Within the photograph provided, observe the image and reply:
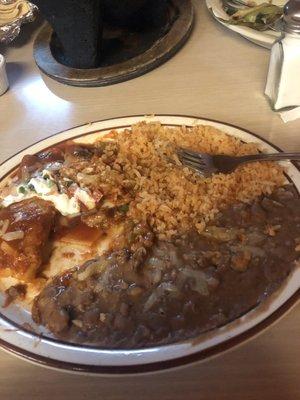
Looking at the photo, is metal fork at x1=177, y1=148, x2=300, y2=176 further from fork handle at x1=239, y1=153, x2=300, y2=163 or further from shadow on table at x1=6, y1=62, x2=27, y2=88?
shadow on table at x1=6, y1=62, x2=27, y2=88

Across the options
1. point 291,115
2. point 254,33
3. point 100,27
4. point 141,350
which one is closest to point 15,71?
point 100,27

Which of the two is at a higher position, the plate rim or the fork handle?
the plate rim

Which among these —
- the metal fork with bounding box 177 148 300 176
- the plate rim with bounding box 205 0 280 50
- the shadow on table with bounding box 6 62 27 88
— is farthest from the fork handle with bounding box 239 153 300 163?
the shadow on table with bounding box 6 62 27 88

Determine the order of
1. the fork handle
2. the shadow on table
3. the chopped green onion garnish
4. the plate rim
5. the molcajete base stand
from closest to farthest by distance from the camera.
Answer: the fork handle
the chopped green onion garnish
the plate rim
the molcajete base stand
the shadow on table

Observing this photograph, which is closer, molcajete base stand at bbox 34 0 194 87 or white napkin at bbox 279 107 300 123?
white napkin at bbox 279 107 300 123

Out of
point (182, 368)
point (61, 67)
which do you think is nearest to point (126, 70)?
point (61, 67)

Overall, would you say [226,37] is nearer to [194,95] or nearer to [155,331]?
[194,95]
